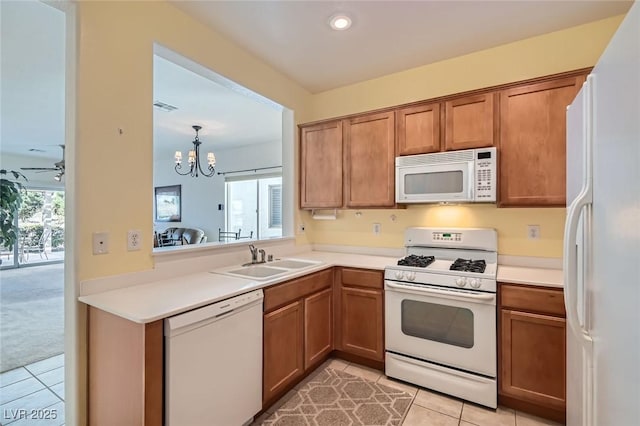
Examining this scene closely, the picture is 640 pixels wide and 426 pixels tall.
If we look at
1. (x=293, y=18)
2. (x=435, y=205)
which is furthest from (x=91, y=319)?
(x=435, y=205)

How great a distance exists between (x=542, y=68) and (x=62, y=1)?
3.20 m

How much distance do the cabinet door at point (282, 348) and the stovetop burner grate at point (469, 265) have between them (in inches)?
48.1

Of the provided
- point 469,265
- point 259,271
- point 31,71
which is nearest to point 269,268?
point 259,271

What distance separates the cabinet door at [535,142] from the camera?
2.08 meters

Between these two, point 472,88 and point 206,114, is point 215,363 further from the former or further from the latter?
point 206,114

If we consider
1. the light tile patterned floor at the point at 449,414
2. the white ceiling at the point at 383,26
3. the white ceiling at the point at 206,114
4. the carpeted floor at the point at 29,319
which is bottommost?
the light tile patterned floor at the point at 449,414

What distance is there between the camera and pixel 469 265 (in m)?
2.30

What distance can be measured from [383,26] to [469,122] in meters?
1.00

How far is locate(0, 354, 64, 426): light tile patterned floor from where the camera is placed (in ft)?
6.32

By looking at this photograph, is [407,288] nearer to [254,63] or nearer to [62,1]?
[254,63]

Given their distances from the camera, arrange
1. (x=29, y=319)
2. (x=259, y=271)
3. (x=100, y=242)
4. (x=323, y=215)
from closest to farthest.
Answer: (x=100, y=242), (x=259, y=271), (x=323, y=215), (x=29, y=319)

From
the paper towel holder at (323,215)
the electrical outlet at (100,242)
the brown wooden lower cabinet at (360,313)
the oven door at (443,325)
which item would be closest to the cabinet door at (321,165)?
the paper towel holder at (323,215)

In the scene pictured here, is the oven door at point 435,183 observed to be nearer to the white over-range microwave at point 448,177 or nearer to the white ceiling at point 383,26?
the white over-range microwave at point 448,177

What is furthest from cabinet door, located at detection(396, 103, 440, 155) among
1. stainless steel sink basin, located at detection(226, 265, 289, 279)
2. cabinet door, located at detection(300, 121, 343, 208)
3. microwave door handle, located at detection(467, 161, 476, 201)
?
stainless steel sink basin, located at detection(226, 265, 289, 279)
